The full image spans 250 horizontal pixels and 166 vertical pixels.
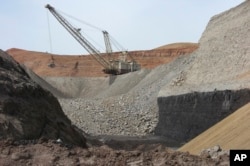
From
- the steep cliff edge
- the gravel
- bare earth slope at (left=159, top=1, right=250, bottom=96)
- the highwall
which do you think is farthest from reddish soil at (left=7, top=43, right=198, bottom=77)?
the highwall

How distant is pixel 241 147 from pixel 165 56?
72205 mm

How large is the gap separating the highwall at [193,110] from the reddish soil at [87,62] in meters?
44.6

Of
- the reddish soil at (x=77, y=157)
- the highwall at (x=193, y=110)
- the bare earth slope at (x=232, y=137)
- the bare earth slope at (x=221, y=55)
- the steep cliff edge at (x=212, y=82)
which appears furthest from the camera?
the bare earth slope at (x=221, y=55)

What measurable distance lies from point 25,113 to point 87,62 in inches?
2950

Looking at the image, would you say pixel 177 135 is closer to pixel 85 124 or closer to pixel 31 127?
pixel 85 124

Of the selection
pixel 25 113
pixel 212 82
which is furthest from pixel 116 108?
pixel 25 113

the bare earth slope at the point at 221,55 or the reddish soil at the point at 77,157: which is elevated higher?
the bare earth slope at the point at 221,55

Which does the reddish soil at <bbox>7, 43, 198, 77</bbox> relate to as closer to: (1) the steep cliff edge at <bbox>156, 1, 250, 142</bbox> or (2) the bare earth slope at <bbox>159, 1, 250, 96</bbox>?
(2) the bare earth slope at <bbox>159, 1, 250, 96</bbox>

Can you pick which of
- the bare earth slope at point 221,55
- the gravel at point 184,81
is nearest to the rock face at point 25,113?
the gravel at point 184,81

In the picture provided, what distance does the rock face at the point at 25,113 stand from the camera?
12.8 meters

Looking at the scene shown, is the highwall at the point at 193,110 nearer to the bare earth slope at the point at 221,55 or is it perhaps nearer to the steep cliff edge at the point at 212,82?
the steep cliff edge at the point at 212,82

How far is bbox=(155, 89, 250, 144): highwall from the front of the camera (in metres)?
26.4

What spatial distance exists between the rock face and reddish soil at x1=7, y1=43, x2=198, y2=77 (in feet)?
218

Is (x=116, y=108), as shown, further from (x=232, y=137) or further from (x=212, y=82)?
(x=232, y=137)
